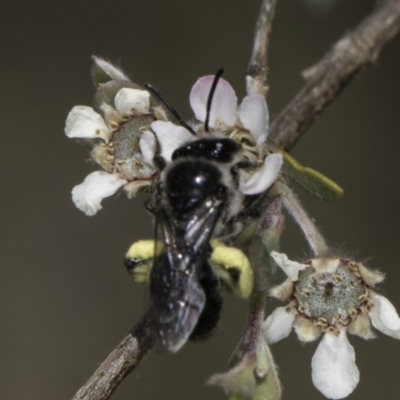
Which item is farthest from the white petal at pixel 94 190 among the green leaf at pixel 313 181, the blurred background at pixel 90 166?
the blurred background at pixel 90 166

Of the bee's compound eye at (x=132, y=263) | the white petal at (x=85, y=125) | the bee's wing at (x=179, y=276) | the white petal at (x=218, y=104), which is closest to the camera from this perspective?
the bee's wing at (x=179, y=276)

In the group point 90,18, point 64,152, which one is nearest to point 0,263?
point 64,152

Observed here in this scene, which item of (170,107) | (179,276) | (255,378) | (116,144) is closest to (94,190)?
(116,144)

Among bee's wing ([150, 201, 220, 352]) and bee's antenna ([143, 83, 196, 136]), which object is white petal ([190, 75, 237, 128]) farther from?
bee's wing ([150, 201, 220, 352])

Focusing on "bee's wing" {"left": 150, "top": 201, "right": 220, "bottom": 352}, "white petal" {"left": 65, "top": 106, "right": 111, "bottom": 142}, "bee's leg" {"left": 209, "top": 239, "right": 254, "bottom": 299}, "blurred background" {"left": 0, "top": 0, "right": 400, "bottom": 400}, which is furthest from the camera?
"blurred background" {"left": 0, "top": 0, "right": 400, "bottom": 400}

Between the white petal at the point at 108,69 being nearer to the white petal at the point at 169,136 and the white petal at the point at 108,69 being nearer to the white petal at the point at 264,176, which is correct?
the white petal at the point at 169,136

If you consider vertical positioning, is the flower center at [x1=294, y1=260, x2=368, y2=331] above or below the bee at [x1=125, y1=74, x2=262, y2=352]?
below

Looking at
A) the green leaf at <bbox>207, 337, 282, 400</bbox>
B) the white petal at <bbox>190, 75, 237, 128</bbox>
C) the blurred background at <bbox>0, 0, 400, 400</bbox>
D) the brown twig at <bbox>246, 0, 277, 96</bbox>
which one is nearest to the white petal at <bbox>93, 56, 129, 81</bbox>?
the white petal at <bbox>190, 75, 237, 128</bbox>
